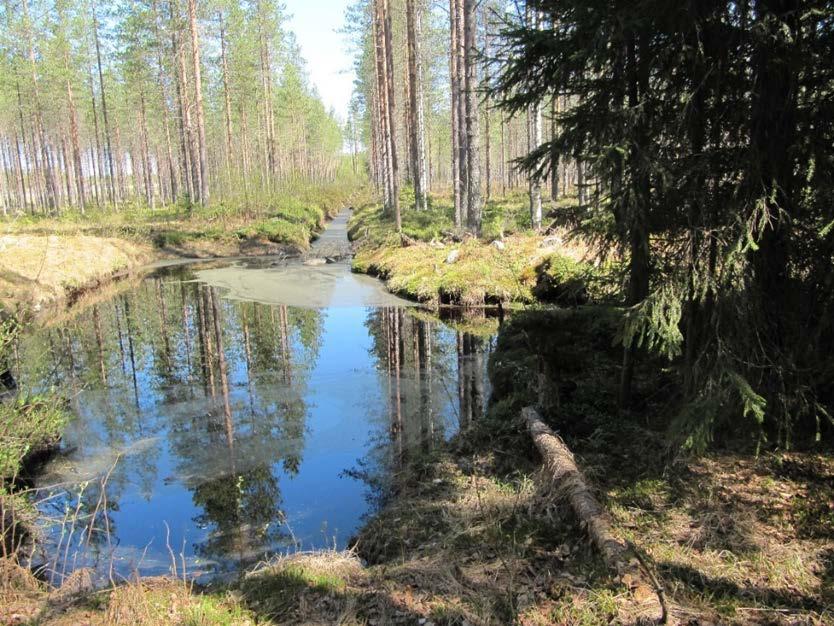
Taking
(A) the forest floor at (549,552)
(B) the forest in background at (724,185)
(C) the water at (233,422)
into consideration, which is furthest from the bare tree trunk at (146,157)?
(A) the forest floor at (549,552)

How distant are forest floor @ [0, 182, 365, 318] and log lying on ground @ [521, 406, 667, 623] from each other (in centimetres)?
1504

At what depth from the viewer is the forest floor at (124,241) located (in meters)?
17.7

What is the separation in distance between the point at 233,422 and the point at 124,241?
21451 mm

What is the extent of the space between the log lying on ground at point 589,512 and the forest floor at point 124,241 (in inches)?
592

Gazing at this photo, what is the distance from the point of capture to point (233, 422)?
26.9 feet

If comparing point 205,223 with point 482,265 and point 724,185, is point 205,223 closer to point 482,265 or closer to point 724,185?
point 482,265

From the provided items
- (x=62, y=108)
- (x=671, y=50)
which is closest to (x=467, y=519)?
(x=671, y=50)

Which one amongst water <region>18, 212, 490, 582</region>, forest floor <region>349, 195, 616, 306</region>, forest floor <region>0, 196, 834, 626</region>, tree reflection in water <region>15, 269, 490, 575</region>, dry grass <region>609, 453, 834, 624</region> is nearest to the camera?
dry grass <region>609, 453, 834, 624</region>

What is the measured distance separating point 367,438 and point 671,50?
562cm

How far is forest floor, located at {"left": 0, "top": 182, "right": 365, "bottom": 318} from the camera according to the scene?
17719 mm

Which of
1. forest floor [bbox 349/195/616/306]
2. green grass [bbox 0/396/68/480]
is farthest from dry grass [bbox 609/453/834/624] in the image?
forest floor [bbox 349/195/616/306]

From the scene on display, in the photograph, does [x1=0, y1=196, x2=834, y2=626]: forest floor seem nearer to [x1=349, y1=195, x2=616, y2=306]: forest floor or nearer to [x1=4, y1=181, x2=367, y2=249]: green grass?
[x1=349, y1=195, x2=616, y2=306]: forest floor

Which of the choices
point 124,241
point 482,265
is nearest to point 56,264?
point 124,241

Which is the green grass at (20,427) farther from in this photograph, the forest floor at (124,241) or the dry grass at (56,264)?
the forest floor at (124,241)
